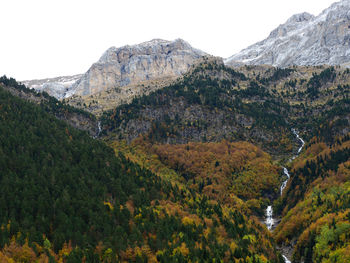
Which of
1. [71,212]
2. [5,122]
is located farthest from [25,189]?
[5,122]

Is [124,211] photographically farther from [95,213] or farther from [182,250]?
[182,250]

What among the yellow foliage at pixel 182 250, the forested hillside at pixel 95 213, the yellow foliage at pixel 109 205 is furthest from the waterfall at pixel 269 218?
the yellow foliage at pixel 109 205

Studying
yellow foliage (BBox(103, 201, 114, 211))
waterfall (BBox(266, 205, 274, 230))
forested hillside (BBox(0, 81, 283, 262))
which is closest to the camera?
forested hillside (BBox(0, 81, 283, 262))

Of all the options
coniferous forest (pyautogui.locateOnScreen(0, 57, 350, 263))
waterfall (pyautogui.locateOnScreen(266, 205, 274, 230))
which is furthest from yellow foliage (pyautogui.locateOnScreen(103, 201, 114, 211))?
waterfall (pyautogui.locateOnScreen(266, 205, 274, 230))

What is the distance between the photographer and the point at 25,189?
103625 mm

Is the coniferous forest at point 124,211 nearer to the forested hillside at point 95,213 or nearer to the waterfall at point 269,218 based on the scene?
the forested hillside at point 95,213

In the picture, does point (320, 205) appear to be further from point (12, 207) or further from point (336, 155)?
point (12, 207)

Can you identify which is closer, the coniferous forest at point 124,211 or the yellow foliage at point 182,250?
the coniferous forest at point 124,211

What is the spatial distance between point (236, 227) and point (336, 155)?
3811 inches

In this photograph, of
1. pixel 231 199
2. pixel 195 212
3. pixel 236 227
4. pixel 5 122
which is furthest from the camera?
pixel 231 199

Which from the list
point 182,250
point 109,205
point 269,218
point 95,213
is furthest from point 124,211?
point 269,218

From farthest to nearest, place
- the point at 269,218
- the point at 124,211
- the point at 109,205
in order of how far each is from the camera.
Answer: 1. the point at 269,218
2. the point at 109,205
3. the point at 124,211

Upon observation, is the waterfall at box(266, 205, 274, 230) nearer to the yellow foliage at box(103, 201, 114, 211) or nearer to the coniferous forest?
the coniferous forest

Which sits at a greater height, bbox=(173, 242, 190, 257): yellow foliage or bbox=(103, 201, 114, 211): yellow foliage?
bbox=(103, 201, 114, 211): yellow foliage
